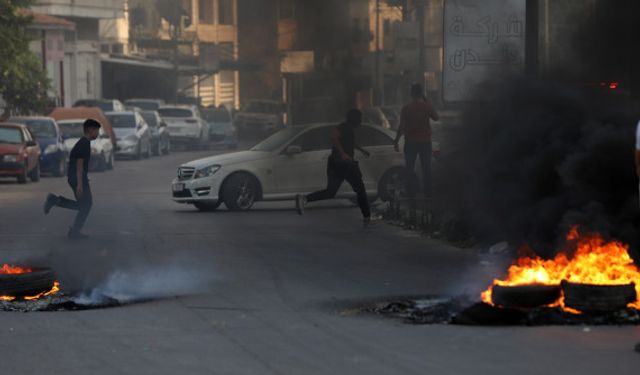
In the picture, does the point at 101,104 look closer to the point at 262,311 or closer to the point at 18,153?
the point at 18,153

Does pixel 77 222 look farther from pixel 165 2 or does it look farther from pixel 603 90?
pixel 165 2

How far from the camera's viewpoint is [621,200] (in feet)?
37.7

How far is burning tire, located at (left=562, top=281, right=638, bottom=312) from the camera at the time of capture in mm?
9961

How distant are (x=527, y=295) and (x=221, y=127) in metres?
50.3

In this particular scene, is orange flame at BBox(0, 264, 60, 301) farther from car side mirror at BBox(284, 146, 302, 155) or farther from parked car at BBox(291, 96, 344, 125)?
parked car at BBox(291, 96, 344, 125)

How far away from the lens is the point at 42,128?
124 ft

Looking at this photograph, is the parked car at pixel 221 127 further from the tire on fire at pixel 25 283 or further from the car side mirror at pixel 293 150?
the tire on fire at pixel 25 283

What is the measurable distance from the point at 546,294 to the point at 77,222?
8.99m

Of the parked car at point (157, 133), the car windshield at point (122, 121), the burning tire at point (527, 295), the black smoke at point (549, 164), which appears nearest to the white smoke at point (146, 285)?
the black smoke at point (549, 164)

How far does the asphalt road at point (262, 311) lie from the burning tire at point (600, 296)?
0.26 metres

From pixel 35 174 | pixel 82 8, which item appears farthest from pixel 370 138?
pixel 82 8

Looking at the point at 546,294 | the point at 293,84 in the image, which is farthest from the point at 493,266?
the point at 293,84

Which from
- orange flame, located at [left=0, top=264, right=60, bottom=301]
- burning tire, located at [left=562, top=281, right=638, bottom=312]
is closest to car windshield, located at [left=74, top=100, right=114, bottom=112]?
orange flame, located at [left=0, top=264, right=60, bottom=301]

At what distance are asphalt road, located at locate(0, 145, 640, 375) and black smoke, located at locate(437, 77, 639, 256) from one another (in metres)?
0.71
